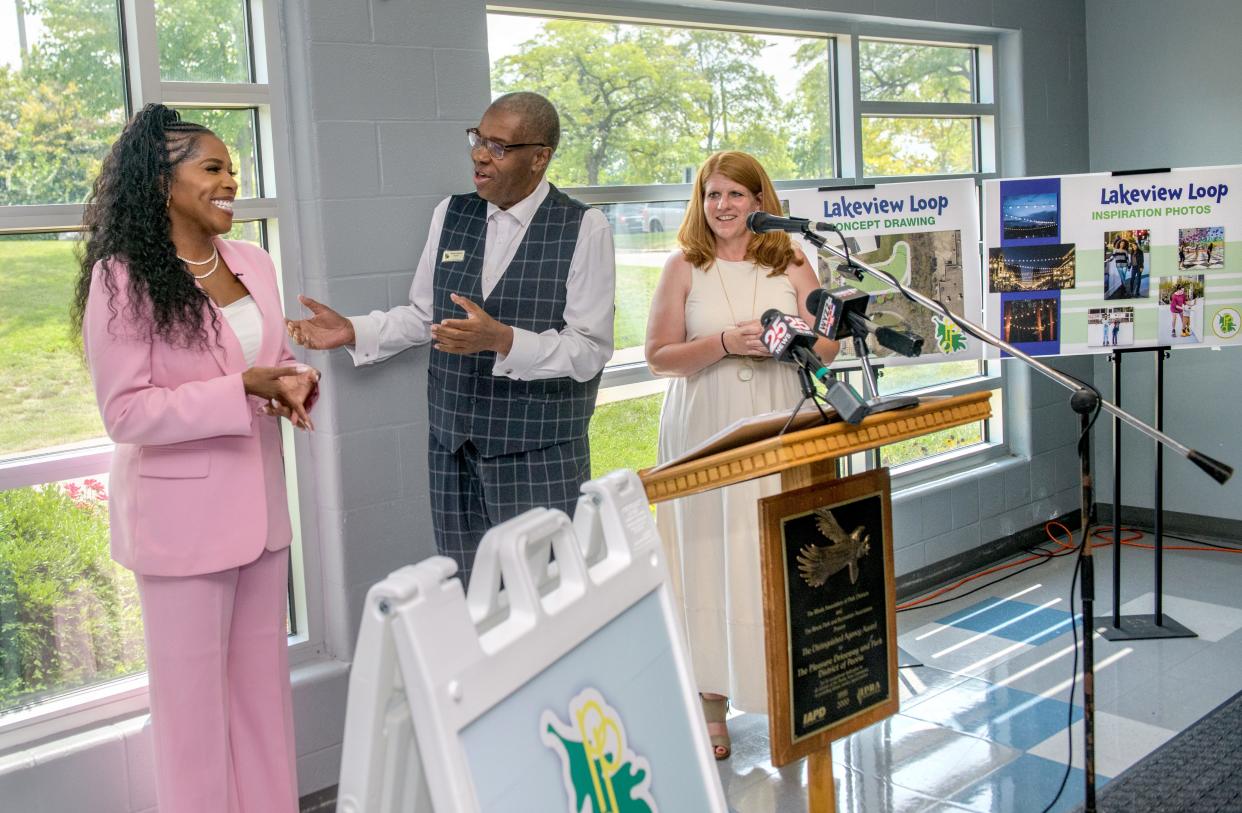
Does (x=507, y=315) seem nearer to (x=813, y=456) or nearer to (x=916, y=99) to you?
(x=813, y=456)

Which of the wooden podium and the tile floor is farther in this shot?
the tile floor

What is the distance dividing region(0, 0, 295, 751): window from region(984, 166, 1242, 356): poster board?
8.86 feet

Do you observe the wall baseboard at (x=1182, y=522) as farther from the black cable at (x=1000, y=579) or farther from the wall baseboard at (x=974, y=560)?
the black cable at (x=1000, y=579)

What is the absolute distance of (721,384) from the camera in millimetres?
3105

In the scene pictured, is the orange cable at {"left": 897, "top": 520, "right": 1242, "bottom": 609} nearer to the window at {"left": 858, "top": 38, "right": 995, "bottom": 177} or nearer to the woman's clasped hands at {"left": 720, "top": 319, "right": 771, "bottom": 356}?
the window at {"left": 858, "top": 38, "right": 995, "bottom": 177}

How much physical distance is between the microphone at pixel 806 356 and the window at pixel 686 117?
1692 millimetres

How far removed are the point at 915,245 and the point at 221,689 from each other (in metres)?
2.70

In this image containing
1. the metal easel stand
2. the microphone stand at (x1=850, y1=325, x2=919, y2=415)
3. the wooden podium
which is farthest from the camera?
the metal easel stand

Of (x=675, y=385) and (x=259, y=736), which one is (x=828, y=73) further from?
(x=259, y=736)

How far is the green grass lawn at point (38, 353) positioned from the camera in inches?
101

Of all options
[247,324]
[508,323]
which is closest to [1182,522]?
[508,323]

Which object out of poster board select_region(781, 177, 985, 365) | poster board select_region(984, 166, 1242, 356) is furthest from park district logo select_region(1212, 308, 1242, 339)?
poster board select_region(781, 177, 985, 365)

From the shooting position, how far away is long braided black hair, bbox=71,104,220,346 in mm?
2145

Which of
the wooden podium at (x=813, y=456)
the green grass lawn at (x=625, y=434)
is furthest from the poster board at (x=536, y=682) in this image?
the green grass lawn at (x=625, y=434)
